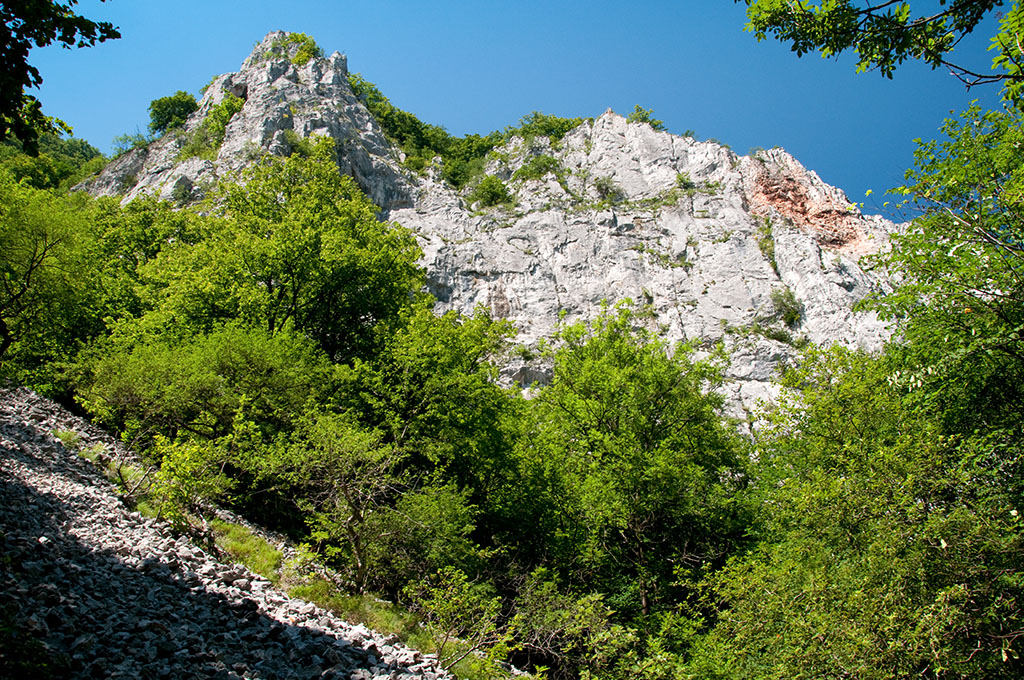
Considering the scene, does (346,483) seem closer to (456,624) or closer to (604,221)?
(456,624)

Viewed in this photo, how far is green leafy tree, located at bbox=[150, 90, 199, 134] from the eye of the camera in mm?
55219

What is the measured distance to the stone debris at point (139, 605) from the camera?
16.7 ft

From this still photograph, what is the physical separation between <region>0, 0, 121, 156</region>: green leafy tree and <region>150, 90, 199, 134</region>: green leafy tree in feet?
196

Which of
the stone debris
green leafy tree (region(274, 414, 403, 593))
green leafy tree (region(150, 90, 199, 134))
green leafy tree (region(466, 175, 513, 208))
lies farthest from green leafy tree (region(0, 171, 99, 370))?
green leafy tree (region(150, 90, 199, 134))

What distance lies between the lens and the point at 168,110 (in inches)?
2194

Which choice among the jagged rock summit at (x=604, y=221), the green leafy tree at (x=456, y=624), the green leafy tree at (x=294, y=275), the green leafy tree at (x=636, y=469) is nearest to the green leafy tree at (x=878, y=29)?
the green leafy tree at (x=456, y=624)

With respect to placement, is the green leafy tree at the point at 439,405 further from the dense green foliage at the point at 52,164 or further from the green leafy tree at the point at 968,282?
the dense green foliage at the point at 52,164

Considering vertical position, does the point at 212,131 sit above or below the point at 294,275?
above

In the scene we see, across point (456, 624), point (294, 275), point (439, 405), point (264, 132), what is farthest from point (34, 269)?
point (264, 132)

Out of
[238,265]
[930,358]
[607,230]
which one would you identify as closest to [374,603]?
[930,358]

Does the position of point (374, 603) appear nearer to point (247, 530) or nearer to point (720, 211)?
point (247, 530)

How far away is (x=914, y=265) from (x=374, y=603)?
40.2 ft

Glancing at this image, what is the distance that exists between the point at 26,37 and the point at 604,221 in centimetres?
4040

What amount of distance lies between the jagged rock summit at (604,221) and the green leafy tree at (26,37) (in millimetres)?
27289
